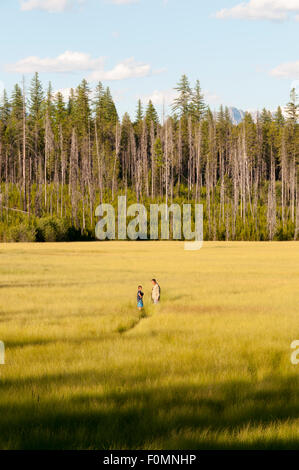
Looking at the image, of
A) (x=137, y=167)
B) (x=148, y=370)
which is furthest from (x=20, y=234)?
(x=148, y=370)

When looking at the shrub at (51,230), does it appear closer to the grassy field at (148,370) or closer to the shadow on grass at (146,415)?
the grassy field at (148,370)

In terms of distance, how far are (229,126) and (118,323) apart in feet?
355

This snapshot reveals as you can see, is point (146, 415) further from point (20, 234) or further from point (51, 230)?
point (51, 230)

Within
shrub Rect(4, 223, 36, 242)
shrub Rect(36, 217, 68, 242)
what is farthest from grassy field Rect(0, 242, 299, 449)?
shrub Rect(36, 217, 68, 242)

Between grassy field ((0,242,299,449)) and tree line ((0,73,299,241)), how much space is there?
2014 inches

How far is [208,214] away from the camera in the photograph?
87.1 metres

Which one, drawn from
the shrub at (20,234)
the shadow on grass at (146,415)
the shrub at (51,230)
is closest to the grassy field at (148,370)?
the shadow on grass at (146,415)

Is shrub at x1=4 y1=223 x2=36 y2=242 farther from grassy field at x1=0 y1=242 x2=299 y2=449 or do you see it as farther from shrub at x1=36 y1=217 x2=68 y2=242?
grassy field at x1=0 y1=242 x2=299 y2=449

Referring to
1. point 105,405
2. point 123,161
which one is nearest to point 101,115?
point 123,161

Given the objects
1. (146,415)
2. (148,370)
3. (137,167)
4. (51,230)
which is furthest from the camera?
(137,167)

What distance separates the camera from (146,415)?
786 centimetres

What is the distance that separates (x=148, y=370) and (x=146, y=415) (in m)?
2.55

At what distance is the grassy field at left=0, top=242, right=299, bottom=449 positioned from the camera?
714cm
